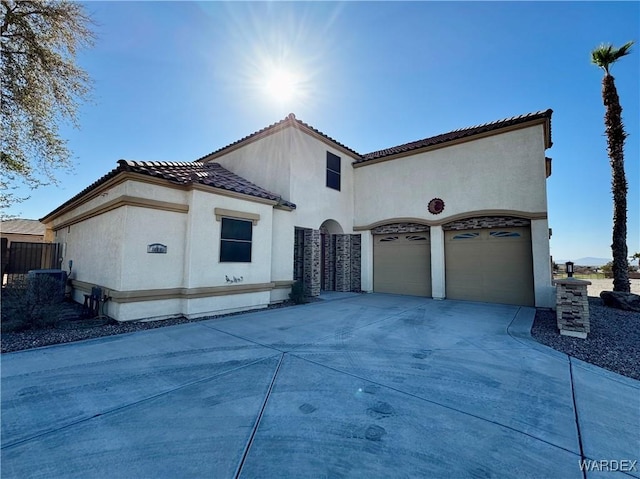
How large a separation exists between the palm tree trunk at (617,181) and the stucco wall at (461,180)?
389cm

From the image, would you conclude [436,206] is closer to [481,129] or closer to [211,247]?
[481,129]

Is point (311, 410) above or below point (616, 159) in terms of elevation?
below

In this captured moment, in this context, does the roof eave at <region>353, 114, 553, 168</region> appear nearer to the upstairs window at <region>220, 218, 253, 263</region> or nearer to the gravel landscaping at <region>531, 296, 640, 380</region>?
the gravel landscaping at <region>531, 296, 640, 380</region>

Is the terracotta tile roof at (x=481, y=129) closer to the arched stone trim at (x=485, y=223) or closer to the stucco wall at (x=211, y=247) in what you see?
the arched stone trim at (x=485, y=223)

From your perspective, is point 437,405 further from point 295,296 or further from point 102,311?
point 102,311

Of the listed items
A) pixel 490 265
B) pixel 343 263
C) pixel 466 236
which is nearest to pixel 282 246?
pixel 343 263

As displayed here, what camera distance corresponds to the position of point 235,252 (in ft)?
28.6

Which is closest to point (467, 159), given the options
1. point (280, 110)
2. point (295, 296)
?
point (280, 110)

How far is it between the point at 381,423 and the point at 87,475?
267 centimetres

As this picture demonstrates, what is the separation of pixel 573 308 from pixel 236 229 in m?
9.15

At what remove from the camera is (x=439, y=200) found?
11.9 meters

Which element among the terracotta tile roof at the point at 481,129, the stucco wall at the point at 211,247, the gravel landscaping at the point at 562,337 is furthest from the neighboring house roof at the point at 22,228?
the terracotta tile roof at the point at 481,129

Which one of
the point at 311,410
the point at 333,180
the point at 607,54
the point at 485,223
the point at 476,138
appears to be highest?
the point at 607,54

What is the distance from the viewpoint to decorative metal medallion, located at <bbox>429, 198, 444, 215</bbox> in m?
11.8
